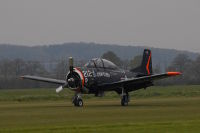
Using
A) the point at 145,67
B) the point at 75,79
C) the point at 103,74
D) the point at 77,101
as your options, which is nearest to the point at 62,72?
the point at 145,67

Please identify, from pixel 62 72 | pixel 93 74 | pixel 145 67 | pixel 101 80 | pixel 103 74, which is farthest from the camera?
pixel 62 72

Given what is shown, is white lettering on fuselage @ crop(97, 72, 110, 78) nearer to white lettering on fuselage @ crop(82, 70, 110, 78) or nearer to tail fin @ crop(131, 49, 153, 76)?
white lettering on fuselage @ crop(82, 70, 110, 78)

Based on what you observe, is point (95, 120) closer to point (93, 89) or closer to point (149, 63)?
point (93, 89)

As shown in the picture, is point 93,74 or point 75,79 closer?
point 75,79

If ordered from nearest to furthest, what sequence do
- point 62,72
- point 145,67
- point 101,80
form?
point 101,80, point 145,67, point 62,72

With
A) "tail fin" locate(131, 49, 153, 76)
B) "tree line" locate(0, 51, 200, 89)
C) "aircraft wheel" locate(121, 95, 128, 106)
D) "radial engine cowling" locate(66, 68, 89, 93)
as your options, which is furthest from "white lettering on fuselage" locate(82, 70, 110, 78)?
"tree line" locate(0, 51, 200, 89)

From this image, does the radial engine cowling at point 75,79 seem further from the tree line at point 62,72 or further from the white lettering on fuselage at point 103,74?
the tree line at point 62,72

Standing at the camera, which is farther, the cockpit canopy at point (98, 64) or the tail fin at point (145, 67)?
the tail fin at point (145, 67)

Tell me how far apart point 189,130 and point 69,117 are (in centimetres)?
655

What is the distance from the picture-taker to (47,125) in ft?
57.7

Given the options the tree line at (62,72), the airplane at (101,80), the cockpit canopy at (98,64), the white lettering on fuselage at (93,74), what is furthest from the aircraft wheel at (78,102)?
the tree line at (62,72)

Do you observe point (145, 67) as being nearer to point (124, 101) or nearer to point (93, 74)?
point (124, 101)

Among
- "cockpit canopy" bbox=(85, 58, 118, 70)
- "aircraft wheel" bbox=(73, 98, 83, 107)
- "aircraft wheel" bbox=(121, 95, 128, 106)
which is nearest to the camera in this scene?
"aircraft wheel" bbox=(73, 98, 83, 107)

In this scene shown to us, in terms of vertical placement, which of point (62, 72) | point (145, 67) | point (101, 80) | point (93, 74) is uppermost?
Answer: point (62, 72)
